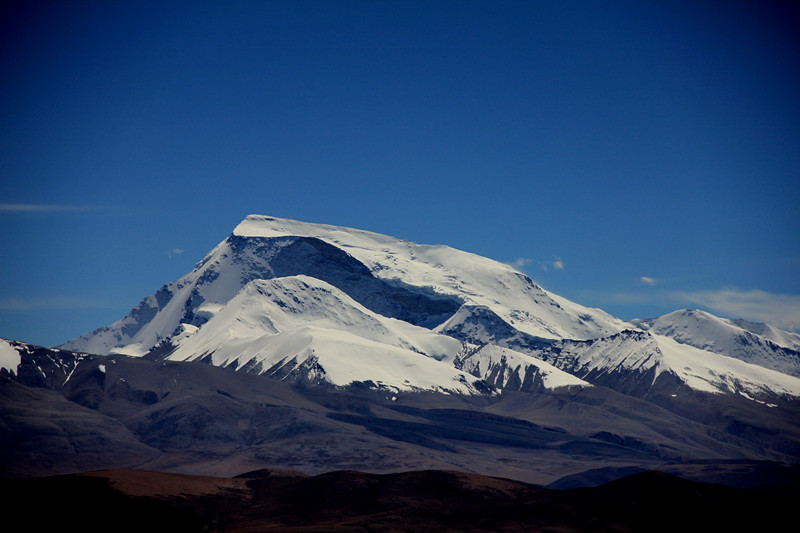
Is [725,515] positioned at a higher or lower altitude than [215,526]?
higher

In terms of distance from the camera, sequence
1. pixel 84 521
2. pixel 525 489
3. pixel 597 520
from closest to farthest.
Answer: pixel 84 521
pixel 597 520
pixel 525 489

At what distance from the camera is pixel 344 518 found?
168 metres

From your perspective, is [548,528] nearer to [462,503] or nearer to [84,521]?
[462,503]

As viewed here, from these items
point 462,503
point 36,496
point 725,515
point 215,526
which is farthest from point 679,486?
point 36,496

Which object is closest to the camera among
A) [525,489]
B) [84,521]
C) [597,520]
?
[84,521]

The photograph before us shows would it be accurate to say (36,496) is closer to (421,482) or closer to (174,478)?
(174,478)

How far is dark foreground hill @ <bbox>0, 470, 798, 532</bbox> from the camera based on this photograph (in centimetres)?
15875

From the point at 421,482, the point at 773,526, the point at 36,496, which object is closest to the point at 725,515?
the point at 773,526

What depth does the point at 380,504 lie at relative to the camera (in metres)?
174

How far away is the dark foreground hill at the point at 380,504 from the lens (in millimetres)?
158750

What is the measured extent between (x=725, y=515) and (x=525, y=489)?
33.5 metres

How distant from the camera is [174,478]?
180 m

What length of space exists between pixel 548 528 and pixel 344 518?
3330cm

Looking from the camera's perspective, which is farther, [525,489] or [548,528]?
[525,489]
